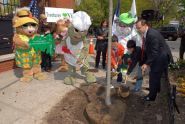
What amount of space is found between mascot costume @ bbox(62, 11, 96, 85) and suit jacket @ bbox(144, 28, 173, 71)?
1.48 m

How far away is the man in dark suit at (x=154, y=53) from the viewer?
5625 millimetres

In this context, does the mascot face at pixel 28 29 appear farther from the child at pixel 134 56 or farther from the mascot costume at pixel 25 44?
the child at pixel 134 56

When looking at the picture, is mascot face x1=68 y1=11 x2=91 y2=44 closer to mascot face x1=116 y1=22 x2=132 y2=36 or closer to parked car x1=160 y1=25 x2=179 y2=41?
mascot face x1=116 y1=22 x2=132 y2=36

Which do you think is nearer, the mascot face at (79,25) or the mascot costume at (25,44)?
the mascot face at (79,25)

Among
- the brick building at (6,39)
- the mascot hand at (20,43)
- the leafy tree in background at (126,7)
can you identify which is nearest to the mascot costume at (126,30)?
the mascot hand at (20,43)

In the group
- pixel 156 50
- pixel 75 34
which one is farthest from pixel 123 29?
pixel 156 50

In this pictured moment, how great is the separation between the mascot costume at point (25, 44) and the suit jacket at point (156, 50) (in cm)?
286

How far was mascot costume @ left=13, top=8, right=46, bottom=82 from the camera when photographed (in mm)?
7062

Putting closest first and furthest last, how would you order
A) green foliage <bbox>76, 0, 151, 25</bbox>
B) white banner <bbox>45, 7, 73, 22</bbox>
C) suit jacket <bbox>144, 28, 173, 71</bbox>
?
A: suit jacket <bbox>144, 28, 173, 71</bbox> < white banner <bbox>45, 7, 73, 22</bbox> < green foliage <bbox>76, 0, 151, 25</bbox>

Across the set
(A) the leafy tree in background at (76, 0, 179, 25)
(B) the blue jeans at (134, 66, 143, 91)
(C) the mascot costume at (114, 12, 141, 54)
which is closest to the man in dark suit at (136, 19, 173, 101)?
(B) the blue jeans at (134, 66, 143, 91)

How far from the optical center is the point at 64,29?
8.13 meters

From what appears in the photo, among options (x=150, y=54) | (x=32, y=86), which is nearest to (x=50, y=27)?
(x=32, y=86)

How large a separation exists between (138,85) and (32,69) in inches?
105

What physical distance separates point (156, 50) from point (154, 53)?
0.07 metres
